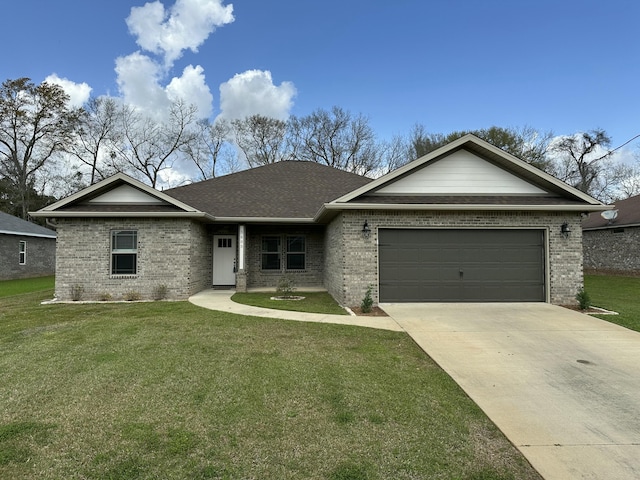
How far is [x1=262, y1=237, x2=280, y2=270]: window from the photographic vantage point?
49.4ft

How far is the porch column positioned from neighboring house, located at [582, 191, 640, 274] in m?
16.7

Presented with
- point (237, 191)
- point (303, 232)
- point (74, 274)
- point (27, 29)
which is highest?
point (27, 29)

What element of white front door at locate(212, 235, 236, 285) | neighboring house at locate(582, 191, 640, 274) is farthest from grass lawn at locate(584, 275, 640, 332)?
white front door at locate(212, 235, 236, 285)

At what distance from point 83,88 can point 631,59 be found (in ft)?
117

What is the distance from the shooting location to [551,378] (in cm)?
484

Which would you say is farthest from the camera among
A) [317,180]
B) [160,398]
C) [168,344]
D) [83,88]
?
[83,88]

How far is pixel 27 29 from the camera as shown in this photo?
14367mm

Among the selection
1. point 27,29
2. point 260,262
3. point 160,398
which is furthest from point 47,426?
point 27,29

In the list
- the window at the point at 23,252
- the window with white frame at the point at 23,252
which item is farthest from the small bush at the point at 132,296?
the window at the point at 23,252

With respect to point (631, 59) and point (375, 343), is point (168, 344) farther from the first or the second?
point (631, 59)

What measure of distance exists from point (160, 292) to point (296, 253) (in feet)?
18.3

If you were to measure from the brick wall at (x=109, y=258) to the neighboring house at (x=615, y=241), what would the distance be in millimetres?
18935

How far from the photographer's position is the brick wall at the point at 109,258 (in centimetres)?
1158

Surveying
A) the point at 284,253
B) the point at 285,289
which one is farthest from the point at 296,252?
the point at 285,289
